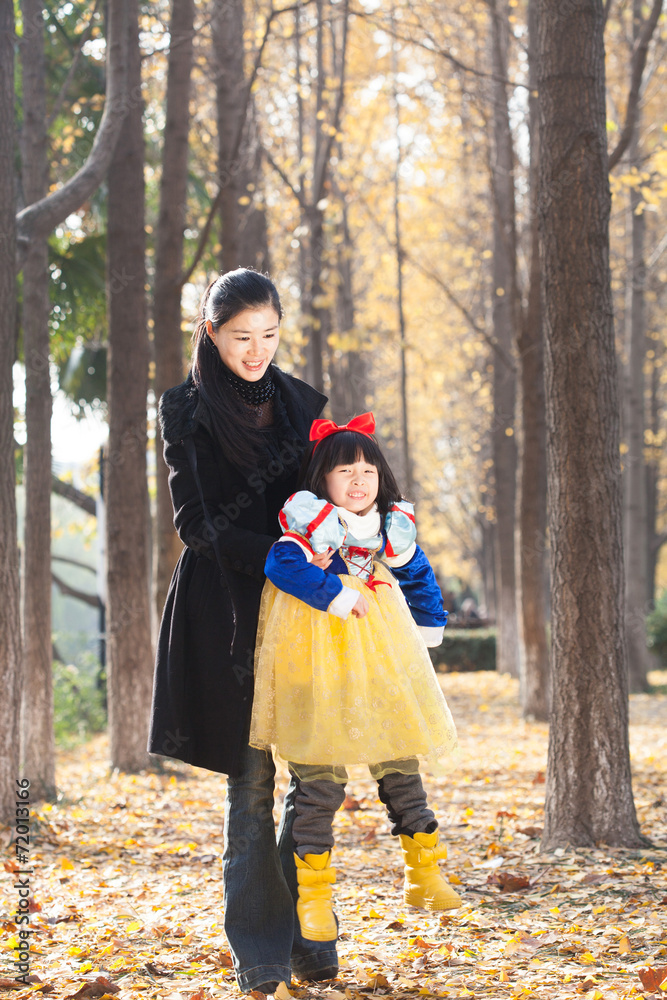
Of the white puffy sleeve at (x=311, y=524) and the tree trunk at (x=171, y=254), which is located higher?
the tree trunk at (x=171, y=254)

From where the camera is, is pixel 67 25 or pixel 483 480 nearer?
pixel 67 25

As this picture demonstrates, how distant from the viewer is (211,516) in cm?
268

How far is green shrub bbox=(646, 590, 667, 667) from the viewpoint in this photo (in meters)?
16.8

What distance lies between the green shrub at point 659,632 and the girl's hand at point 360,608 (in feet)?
50.1

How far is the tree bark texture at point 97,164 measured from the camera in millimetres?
5160

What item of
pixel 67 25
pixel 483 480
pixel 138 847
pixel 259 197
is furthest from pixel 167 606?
pixel 483 480

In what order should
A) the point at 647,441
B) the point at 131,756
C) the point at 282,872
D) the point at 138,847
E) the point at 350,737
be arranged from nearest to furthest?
the point at 350,737 → the point at 282,872 → the point at 138,847 → the point at 131,756 → the point at 647,441

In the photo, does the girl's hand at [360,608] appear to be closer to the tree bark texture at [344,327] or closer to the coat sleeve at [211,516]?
the coat sleeve at [211,516]

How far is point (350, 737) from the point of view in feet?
8.35

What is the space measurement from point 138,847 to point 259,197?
29.8 feet

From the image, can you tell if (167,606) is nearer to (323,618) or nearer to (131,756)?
(323,618)

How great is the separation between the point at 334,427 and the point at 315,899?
1.36m

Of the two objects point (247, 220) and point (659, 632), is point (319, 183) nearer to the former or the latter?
point (247, 220)

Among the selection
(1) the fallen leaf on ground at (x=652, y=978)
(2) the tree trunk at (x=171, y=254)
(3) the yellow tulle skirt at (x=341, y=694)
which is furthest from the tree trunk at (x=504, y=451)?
(1) the fallen leaf on ground at (x=652, y=978)
